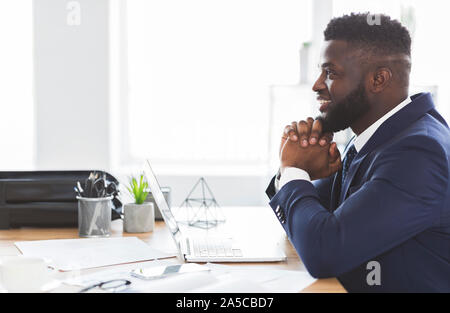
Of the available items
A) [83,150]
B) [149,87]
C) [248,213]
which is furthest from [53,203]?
[149,87]

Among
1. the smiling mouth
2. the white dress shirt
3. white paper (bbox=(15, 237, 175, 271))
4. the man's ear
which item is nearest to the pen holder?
white paper (bbox=(15, 237, 175, 271))

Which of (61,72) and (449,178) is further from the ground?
(61,72)

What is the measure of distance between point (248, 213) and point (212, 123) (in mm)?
1765

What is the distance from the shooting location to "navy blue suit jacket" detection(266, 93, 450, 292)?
1115mm

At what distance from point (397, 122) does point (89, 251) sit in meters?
0.87

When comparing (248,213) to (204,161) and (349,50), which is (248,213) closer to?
(349,50)

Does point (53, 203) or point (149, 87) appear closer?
point (53, 203)

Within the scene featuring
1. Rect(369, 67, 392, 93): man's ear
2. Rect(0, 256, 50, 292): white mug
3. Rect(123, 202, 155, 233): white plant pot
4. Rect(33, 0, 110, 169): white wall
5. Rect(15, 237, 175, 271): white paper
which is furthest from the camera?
Rect(33, 0, 110, 169): white wall

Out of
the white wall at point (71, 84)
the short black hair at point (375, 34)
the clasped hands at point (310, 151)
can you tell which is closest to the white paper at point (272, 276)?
the clasped hands at point (310, 151)

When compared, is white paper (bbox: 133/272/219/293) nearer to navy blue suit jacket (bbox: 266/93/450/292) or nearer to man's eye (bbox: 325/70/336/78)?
navy blue suit jacket (bbox: 266/93/450/292)

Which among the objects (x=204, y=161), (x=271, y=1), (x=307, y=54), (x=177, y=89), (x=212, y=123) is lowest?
(x=204, y=161)

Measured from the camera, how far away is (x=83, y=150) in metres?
3.35

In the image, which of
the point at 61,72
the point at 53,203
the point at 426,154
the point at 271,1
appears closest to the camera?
the point at 426,154

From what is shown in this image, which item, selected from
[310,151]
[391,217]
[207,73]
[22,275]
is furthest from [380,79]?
[207,73]
